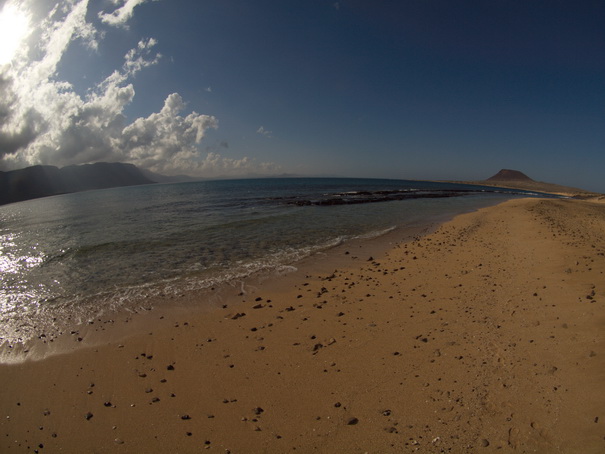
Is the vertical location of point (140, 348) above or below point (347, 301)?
below

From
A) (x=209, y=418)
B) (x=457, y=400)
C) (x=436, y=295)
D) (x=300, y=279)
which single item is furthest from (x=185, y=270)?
(x=457, y=400)

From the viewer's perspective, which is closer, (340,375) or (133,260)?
(340,375)

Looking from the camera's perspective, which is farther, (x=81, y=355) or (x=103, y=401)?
(x=81, y=355)

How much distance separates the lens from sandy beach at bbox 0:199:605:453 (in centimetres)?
416

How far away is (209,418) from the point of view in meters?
4.66

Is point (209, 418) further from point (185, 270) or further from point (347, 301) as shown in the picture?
point (185, 270)

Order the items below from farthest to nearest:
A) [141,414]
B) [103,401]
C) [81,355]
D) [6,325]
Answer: [6,325], [81,355], [103,401], [141,414]

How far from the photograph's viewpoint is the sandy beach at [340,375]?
4.16 metres

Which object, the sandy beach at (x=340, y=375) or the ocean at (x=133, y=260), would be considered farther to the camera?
the ocean at (x=133, y=260)

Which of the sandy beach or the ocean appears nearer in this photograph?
the sandy beach

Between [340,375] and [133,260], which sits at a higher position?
[133,260]

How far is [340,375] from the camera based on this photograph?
5473 mm

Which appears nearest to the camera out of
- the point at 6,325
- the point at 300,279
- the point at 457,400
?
the point at 457,400

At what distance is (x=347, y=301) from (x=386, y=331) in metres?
1.95
